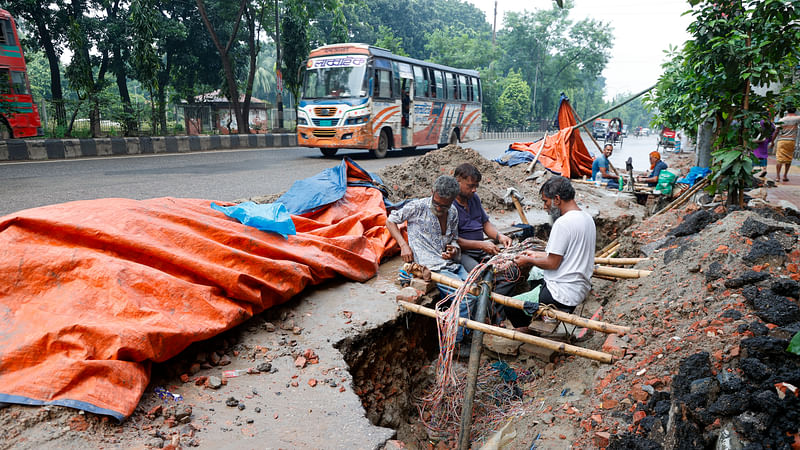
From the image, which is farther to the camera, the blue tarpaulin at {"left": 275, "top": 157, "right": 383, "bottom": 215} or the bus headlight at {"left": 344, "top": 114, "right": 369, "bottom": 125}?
the bus headlight at {"left": 344, "top": 114, "right": 369, "bottom": 125}

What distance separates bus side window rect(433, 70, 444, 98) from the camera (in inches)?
609

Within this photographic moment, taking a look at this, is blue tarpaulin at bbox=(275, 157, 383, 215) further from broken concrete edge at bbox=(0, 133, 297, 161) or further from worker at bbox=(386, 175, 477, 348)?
broken concrete edge at bbox=(0, 133, 297, 161)

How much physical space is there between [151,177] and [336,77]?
5834 millimetres

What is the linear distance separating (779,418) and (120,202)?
3.83 meters

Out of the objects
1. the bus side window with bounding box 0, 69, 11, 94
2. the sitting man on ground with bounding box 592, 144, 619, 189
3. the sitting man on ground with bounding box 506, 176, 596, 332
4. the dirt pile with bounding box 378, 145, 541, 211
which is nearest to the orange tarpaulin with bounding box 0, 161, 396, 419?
the sitting man on ground with bounding box 506, 176, 596, 332

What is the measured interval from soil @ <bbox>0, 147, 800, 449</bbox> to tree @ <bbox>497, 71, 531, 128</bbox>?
35747 mm

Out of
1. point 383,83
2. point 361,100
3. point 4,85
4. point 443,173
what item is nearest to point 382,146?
point 361,100

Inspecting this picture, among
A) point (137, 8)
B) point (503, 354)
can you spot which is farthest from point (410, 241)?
point (137, 8)

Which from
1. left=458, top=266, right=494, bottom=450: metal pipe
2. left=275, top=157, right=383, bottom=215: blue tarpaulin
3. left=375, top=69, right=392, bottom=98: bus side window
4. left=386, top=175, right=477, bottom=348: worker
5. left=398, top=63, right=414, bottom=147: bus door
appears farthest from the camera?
left=398, top=63, right=414, bottom=147: bus door

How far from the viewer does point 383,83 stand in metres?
12.8

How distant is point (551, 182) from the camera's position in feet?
12.0

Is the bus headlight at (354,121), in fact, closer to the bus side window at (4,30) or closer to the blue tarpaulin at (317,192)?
the blue tarpaulin at (317,192)

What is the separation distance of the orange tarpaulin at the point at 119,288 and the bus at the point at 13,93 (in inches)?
420

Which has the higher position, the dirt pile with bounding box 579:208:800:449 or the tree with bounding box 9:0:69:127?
the tree with bounding box 9:0:69:127
